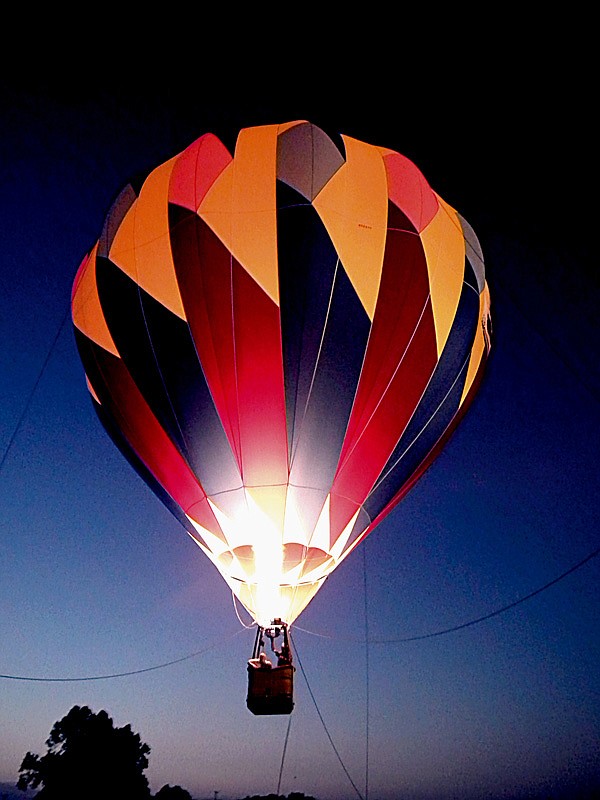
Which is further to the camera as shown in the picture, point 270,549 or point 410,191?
point 410,191

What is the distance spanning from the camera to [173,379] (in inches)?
209

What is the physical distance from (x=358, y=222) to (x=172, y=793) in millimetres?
24122

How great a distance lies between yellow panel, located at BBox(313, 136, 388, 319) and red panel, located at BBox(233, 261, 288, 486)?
0.76m

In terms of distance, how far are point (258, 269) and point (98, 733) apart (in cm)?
1732

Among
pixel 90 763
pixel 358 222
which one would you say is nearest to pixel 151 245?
pixel 358 222

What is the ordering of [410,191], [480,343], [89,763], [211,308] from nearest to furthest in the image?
[211,308], [410,191], [480,343], [89,763]

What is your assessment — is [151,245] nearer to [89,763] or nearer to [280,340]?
[280,340]

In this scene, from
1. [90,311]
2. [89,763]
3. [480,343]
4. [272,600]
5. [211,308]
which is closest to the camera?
[272,600]

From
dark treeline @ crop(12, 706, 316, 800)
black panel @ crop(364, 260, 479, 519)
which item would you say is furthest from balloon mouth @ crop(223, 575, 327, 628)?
dark treeline @ crop(12, 706, 316, 800)

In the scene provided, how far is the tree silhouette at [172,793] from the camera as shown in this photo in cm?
2223

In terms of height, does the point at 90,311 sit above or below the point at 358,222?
below

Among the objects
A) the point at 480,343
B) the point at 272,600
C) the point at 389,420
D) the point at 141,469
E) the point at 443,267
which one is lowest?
the point at 272,600

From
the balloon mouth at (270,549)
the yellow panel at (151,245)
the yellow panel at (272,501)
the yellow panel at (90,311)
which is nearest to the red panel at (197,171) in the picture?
the yellow panel at (151,245)

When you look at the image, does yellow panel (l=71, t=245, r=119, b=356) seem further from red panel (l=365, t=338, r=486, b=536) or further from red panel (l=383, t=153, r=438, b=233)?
red panel (l=365, t=338, r=486, b=536)
